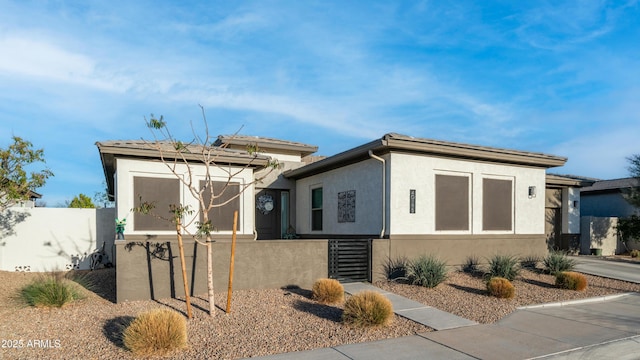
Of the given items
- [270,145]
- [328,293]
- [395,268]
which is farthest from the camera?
[270,145]

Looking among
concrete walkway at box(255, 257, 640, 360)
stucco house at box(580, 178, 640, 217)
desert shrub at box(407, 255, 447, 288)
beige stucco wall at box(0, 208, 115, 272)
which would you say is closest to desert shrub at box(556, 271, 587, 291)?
concrete walkway at box(255, 257, 640, 360)

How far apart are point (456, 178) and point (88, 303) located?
10.2 meters

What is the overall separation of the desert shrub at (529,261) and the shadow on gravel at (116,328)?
1155 centimetres

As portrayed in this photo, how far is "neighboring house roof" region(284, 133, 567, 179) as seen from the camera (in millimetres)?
12031

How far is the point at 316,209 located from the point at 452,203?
17.0 feet

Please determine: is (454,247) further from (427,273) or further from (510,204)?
(510,204)

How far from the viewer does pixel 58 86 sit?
43.9ft

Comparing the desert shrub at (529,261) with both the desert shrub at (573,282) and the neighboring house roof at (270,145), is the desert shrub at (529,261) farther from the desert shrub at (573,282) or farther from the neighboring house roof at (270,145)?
the neighboring house roof at (270,145)

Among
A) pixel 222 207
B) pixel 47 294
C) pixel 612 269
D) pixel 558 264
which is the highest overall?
pixel 222 207

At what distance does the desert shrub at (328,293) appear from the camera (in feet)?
30.3

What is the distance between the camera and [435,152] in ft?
41.8

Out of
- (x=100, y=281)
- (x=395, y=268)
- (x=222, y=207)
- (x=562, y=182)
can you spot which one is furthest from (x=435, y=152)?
(x=100, y=281)

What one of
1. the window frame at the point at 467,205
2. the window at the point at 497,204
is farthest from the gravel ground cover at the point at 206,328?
the window at the point at 497,204

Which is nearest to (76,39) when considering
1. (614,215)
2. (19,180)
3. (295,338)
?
(19,180)
